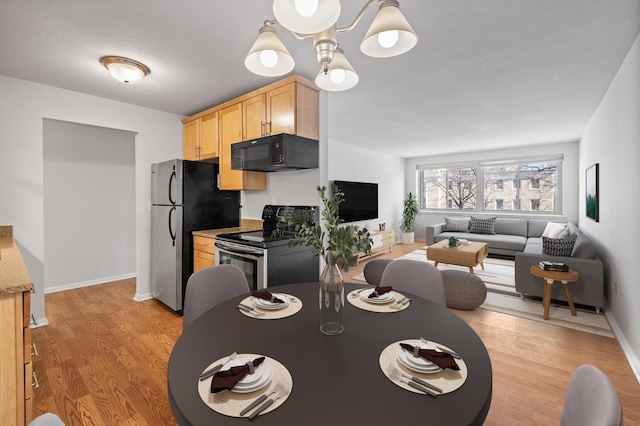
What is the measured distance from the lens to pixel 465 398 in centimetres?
76

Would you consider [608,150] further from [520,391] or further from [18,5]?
[18,5]

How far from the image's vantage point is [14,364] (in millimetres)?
A: 1329

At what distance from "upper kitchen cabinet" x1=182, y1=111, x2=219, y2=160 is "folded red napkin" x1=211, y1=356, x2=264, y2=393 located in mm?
3104

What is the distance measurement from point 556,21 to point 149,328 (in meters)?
4.18

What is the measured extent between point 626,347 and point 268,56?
3472 mm

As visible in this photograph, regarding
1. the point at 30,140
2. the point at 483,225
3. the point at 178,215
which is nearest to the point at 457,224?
the point at 483,225

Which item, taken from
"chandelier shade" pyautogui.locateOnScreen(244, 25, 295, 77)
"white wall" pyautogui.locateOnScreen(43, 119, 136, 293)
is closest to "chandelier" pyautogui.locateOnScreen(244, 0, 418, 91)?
"chandelier shade" pyautogui.locateOnScreen(244, 25, 295, 77)

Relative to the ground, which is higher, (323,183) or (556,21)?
(556,21)

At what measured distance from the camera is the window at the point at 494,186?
6719 mm

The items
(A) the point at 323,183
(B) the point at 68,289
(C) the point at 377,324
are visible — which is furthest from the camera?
(B) the point at 68,289

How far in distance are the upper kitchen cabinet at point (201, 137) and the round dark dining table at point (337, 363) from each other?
2625mm

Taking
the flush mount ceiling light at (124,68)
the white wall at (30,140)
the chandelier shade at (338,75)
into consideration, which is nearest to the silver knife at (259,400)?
the chandelier shade at (338,75)

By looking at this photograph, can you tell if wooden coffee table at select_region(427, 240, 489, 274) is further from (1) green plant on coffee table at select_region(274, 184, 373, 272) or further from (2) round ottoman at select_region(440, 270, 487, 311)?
(1) green plant on coffee table at select_region(274, 184, 373, 272)

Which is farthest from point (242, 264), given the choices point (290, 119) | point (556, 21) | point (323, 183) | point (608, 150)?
point (608, 150)
